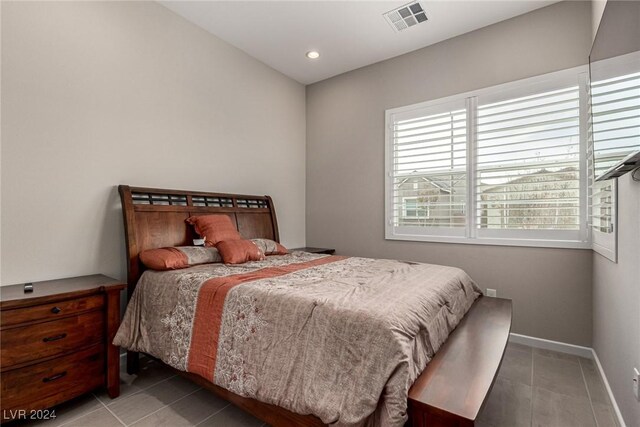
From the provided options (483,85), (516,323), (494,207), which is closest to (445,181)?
(494,207)

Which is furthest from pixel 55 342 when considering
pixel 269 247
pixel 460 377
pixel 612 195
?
pixel 612 195

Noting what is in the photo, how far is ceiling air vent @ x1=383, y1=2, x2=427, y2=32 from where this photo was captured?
2820mm

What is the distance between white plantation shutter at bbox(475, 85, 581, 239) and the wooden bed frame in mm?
963

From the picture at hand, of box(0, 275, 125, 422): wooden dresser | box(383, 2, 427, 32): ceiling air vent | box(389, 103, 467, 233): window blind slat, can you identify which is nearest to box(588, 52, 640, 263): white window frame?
box(389, 103, 467, 233): window blind slat

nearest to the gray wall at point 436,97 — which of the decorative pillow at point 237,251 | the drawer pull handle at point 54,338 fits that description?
the decorative pillow at point 237,251

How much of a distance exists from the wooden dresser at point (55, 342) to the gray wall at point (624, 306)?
2.88m

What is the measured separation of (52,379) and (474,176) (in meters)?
3.67

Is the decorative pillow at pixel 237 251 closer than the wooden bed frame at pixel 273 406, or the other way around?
the wooden bed frame at pixel 273 406

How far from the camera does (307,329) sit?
1424 mm

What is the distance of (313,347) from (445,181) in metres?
2.58

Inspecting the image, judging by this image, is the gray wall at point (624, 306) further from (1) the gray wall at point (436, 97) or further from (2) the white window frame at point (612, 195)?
(1) the gray wall at point (436, 97)

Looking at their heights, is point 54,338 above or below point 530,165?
below

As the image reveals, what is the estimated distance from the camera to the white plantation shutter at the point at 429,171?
3242 mm

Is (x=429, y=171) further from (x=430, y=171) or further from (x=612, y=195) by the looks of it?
(x=612, y=195)
